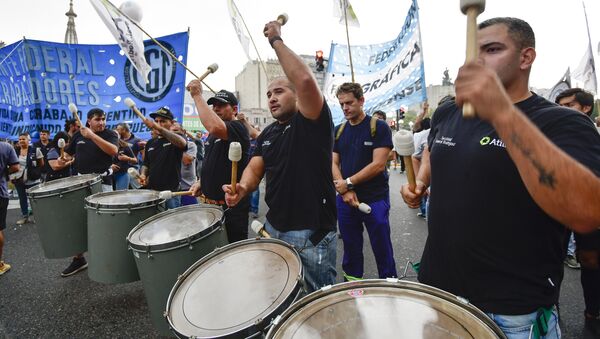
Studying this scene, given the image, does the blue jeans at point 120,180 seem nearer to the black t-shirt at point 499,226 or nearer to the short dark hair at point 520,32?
the black t-shirt at point 499,226

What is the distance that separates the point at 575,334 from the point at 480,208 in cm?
240

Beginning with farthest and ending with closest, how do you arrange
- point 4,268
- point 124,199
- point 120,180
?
point 120,180 → point 4,268 → point 124,199

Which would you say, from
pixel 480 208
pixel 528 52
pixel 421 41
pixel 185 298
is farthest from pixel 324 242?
pixel 421 41

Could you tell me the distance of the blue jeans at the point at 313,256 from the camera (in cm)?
199

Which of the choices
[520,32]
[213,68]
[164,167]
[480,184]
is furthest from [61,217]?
[520,32]

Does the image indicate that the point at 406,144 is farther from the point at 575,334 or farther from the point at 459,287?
the point at 575,334

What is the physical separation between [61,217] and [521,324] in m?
4.03

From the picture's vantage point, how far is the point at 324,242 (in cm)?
206

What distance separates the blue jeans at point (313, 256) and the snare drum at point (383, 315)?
82 cm

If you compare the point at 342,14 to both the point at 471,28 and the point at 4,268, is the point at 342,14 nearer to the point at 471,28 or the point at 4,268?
the point at 471,28

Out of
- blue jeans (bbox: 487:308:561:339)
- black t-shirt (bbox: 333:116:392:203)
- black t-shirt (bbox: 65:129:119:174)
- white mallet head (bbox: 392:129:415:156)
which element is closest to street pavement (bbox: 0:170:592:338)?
black t-shirt (bbox: 333:116:392:203)

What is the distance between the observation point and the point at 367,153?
3254 mm

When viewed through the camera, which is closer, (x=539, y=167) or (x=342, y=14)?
(x=539, y=167)

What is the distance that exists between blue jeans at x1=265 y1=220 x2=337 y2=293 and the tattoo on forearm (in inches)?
53.5
